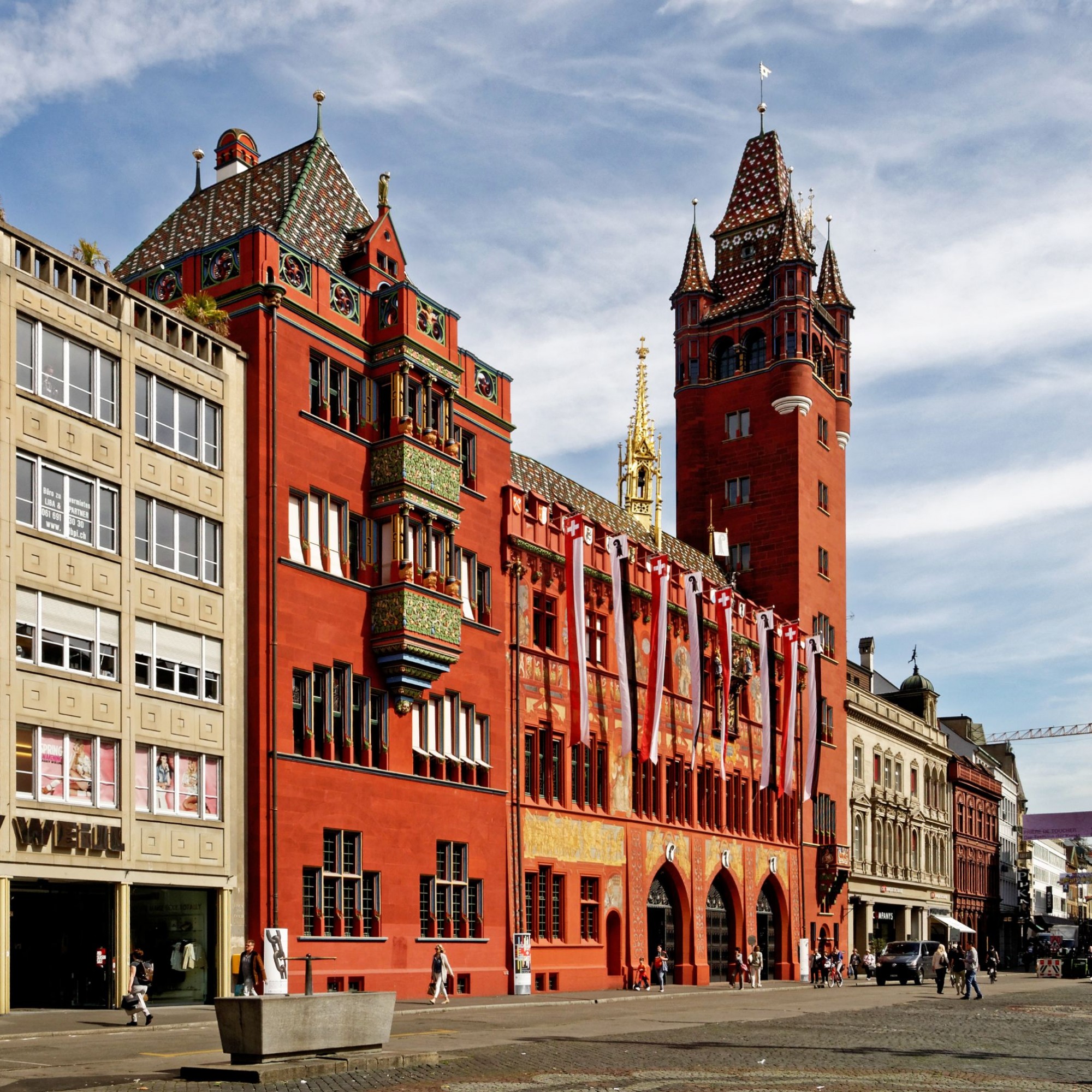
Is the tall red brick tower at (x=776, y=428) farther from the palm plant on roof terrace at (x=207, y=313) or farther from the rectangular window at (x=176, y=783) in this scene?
the rectangular window at (x=176, y=783)

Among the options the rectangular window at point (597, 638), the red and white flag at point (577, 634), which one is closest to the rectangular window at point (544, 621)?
the red and white flag at point (577, 634)

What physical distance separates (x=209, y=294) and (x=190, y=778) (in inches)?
524

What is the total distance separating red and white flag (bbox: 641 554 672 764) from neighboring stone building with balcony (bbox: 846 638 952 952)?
95.2 feet

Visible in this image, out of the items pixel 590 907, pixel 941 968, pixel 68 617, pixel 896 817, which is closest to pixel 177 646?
pixel 68 617

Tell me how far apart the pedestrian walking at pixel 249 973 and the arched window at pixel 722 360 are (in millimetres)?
51398

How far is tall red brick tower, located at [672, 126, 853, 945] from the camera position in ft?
258

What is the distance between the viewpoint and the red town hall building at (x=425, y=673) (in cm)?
4188

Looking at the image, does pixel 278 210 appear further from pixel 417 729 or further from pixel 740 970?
pixel 740 970

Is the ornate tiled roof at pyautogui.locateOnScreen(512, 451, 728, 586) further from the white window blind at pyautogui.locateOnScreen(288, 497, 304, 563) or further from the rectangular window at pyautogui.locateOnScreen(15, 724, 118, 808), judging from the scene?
the rectangular window at pyautogui.locateOnScreen(15, 724, 118, 808)

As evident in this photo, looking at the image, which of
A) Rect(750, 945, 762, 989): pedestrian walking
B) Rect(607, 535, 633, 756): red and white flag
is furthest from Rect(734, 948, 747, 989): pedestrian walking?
Rect(607, 535, 633, 756): red and white flag

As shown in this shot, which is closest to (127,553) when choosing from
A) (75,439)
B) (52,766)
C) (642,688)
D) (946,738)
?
(75,439)

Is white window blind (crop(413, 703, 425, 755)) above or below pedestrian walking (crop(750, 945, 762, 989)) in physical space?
above

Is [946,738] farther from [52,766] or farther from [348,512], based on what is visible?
[52,766]

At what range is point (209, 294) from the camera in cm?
4328
